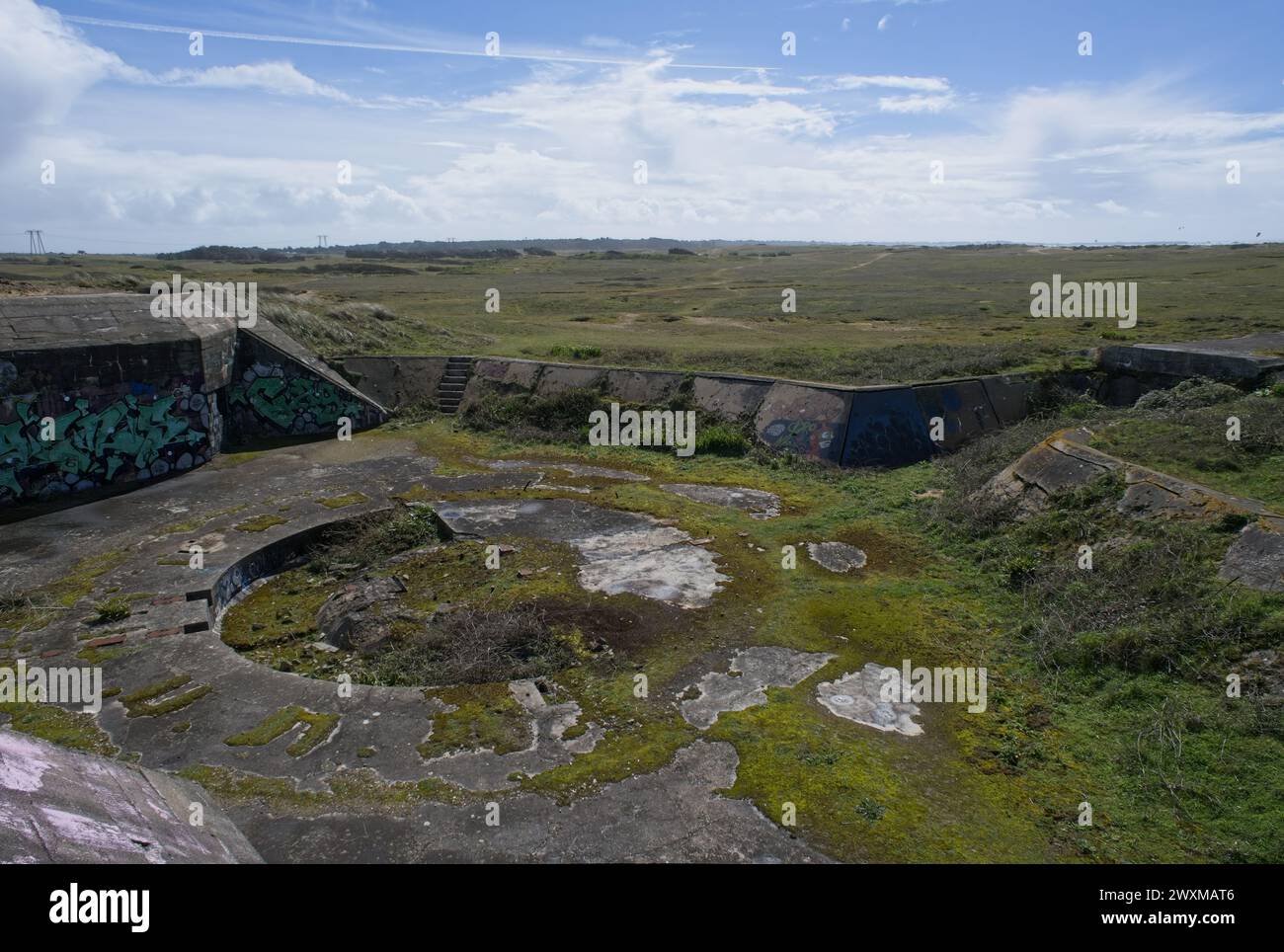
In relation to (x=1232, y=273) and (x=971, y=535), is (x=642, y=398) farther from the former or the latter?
(x=1232, y=273)

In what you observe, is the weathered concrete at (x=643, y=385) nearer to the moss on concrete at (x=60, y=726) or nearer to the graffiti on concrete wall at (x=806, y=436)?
the graffiti on concrete wall at (x=806, y=436)

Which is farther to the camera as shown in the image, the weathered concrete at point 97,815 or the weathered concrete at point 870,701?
the weathered concrete at point 870,701

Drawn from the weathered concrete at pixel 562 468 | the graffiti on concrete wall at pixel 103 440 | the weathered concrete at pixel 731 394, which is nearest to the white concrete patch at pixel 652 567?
the weathered concrete at pixel 562 468

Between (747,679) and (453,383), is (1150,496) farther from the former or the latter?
(453,383)

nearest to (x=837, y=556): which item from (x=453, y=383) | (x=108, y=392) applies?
(x=108, y=392)

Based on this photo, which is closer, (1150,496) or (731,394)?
(1150,496)

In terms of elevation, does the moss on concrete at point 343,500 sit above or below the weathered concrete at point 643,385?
below

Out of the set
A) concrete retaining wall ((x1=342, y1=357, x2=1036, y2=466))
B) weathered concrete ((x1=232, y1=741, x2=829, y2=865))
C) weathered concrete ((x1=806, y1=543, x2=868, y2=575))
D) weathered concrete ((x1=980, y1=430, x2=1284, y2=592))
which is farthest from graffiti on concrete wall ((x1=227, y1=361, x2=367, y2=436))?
weathered concrete ((x1=980, y1=430, x2=1284, y2=592))
